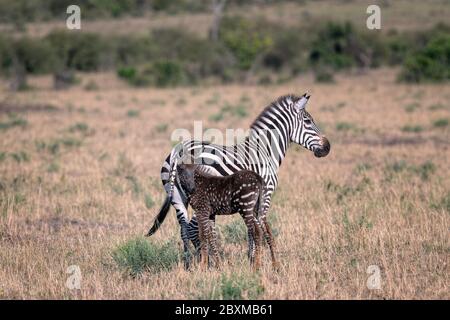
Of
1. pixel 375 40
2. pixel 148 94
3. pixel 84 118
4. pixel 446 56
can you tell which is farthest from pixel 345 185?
pixel 375 40

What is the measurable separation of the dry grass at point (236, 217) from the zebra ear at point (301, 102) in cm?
166

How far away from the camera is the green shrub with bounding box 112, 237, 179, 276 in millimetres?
7949

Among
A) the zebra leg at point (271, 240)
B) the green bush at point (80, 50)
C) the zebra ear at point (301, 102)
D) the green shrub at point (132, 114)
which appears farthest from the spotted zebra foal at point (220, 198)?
the green bush at point (80, 50)

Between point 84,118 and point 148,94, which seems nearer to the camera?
point 84,118

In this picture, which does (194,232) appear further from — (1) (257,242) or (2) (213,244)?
(1) (257,242)

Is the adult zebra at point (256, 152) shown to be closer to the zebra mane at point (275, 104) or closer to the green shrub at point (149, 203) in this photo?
the zebra mane at point (275, 104)

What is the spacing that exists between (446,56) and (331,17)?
109 feet

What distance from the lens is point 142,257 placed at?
8.05 m

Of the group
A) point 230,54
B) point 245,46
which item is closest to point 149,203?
point 245,46

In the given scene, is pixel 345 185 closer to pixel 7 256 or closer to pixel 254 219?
pixel 254 219

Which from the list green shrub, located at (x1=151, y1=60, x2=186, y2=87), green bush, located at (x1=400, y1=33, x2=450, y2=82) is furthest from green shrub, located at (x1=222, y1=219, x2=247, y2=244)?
green shrub, located at (x1=151, y1=60, x2=186, y2=87)

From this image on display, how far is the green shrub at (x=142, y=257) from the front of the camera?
26.1 feet

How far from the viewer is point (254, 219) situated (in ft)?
25.0

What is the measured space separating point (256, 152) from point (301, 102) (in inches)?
38.8
